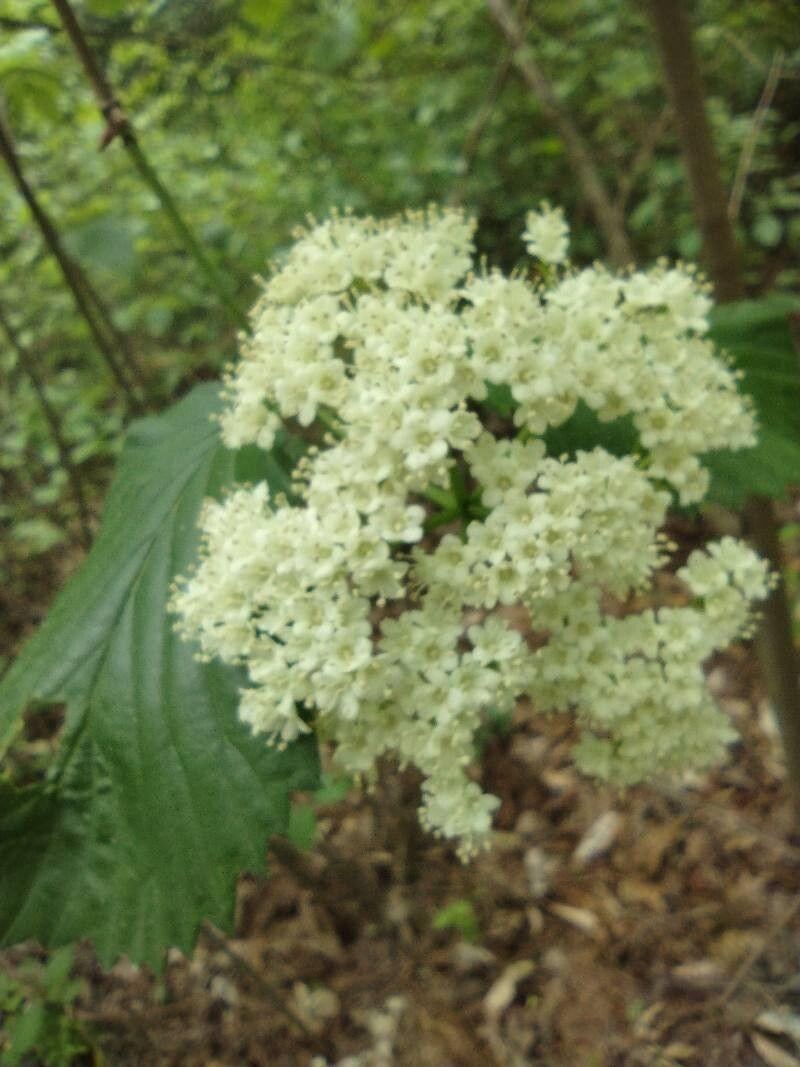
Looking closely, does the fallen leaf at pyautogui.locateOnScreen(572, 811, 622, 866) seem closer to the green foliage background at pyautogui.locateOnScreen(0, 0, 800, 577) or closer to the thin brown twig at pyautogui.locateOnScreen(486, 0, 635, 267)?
the thin brown twig at pyautogui.locateOnScreen(486, 0, 635, 267)

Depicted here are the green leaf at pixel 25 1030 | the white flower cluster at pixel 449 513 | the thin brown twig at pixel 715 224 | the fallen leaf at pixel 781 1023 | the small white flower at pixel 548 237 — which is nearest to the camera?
the white flower cluster at pixel 449 513

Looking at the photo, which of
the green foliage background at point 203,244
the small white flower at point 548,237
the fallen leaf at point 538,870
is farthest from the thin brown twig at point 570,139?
the fallen leaf at point 538,870

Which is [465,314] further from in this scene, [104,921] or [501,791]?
[501,791]

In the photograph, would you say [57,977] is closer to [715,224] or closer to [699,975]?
[699,975]

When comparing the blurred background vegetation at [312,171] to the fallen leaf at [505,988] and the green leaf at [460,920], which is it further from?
the fallen leaf at [505,988]

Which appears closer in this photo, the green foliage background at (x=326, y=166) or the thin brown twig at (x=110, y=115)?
the thin brown twig at (x=110, y=115)

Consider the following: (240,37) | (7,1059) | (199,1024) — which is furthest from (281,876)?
(240,37)

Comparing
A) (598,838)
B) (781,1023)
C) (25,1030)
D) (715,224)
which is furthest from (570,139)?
(25,1030)
